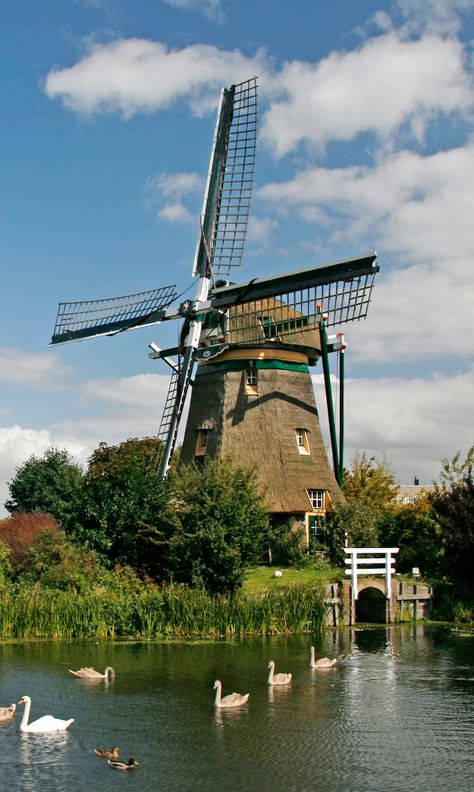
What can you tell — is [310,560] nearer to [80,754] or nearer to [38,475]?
[80,754]

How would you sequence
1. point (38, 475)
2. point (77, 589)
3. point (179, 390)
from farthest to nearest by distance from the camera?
point (38, 475), point (179, 390), point (77, 589)

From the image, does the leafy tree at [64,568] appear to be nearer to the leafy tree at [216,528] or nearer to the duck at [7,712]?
the leafy tree at [216,528]

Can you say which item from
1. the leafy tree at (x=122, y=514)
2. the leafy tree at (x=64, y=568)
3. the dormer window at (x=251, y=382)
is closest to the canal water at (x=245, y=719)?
the leafy tree at (x=64, y=568)

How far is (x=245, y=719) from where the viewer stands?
15602mm

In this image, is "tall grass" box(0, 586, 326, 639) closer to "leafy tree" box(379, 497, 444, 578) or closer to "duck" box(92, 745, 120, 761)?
"leafy tree" box(379, 497, 444, 578)

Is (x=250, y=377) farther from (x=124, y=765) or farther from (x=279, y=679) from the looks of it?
(x=124, y=765)

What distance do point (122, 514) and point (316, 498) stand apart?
7.76m

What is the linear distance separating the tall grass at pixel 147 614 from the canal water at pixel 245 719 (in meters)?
1.01

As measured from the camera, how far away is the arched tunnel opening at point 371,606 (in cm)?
2933

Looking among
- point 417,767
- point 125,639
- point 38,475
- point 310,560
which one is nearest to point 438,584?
point 310,560

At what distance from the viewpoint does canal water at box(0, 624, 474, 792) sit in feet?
41.1

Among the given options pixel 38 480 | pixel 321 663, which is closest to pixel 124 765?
pixel 321 663

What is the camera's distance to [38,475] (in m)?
54.9

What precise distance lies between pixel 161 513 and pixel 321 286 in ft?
31.2
